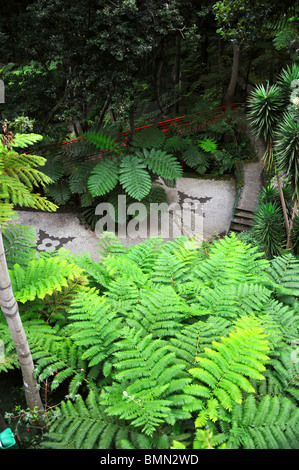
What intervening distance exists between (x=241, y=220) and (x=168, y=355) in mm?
6533

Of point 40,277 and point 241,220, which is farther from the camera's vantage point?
point 241,220

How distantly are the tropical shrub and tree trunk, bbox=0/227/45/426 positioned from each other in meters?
0.12

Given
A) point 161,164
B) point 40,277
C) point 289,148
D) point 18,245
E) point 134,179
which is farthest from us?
point 161,164

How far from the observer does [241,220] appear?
339 inches

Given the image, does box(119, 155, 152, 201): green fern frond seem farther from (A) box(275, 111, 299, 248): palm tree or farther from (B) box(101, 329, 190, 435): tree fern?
(B) box(101, 329, 190, 435): tree fern

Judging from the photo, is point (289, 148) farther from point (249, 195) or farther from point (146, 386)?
point (146, 386)

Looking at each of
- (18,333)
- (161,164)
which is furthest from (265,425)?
(161,164)

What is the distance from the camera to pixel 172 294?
3.14 metres

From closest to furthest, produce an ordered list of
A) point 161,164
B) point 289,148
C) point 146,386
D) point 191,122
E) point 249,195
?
1. point 146,386
2. point 289,148
3. point 161,164
4. point 249,195
5. point 191,122

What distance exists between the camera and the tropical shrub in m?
2.36

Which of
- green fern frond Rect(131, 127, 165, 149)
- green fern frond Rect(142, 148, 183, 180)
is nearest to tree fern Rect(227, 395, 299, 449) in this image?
green fern frond Rect(142, 148, 183, 180)

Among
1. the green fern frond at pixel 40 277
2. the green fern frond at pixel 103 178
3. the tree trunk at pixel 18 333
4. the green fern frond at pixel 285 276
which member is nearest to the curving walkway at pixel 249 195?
the green fern frond at pixel 103 178

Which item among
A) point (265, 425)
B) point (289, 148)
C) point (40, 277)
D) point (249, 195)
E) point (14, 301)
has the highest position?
point (289, 148)
